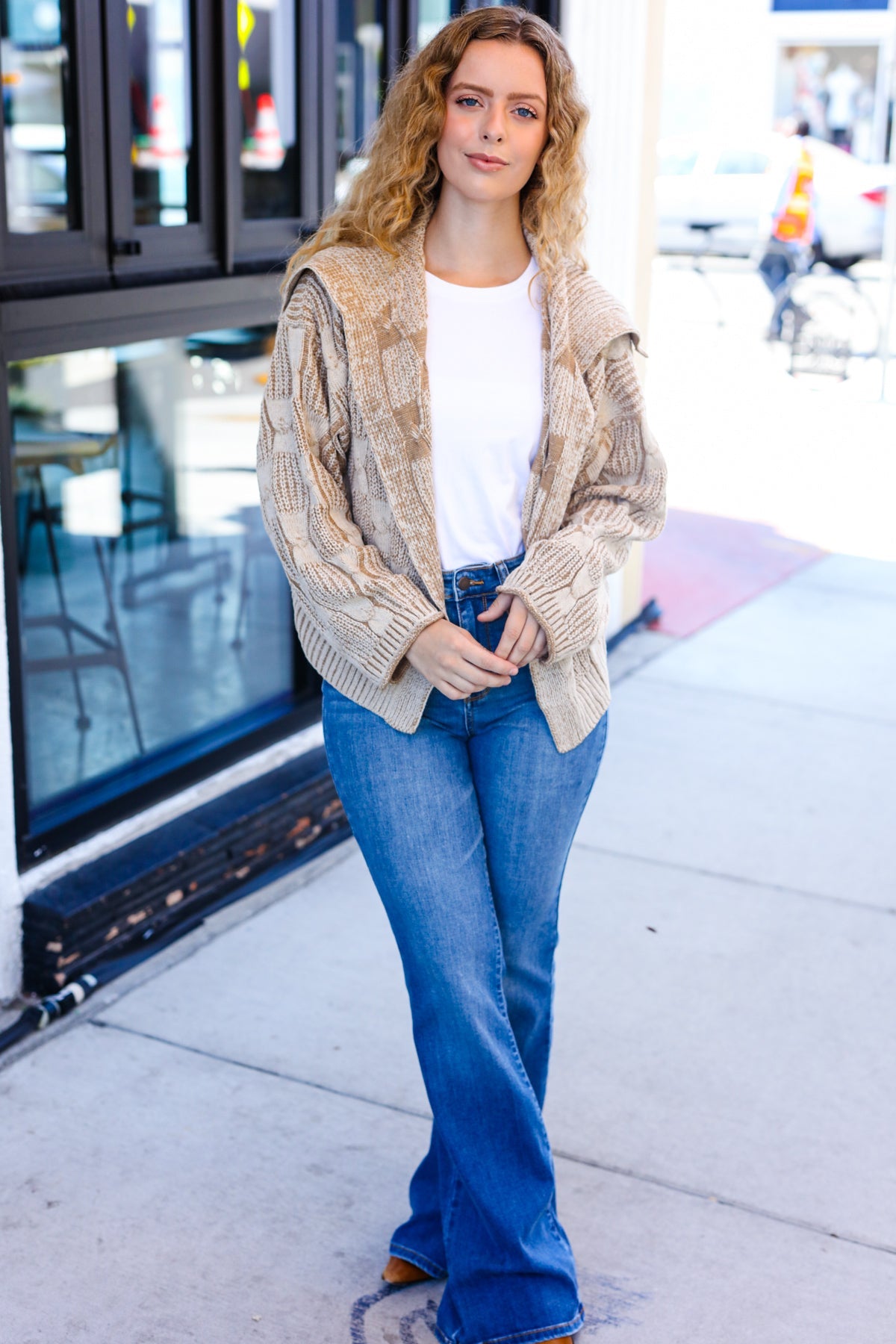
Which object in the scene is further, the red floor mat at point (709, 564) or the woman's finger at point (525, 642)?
the red floor mat at point (709, 564)

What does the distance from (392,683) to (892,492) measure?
7.36 meters

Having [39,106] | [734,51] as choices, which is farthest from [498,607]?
[734,51]

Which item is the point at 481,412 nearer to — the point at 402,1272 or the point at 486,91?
the point at 486,91

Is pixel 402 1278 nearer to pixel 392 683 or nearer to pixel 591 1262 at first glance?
pixel 591 1262

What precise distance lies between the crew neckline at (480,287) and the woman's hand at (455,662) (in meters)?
0.51

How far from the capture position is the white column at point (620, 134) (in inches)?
218

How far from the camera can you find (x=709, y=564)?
755 cm

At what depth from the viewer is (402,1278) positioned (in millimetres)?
2617

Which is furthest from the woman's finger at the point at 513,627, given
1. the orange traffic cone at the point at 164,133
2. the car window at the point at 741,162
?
the car window at the point at 741,162

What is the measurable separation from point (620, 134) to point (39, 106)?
8.86ft

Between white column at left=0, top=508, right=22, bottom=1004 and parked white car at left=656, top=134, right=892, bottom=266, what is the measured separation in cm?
1755

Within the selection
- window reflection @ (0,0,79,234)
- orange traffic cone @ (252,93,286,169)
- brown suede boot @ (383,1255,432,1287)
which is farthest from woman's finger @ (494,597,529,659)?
orange traffic cone @ (252,93,286,169)

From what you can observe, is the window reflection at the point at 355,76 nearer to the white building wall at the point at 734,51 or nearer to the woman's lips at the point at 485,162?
the woman's lips at the point at 485,162

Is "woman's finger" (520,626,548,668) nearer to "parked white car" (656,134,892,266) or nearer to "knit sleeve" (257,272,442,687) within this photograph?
"knit sleeve" (257,272,442,687)
